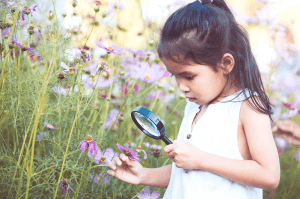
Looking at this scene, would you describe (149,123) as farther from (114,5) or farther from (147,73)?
(114,5)

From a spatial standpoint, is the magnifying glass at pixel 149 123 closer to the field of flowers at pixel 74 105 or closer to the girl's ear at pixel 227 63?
the field of flowers at pixel 74 105

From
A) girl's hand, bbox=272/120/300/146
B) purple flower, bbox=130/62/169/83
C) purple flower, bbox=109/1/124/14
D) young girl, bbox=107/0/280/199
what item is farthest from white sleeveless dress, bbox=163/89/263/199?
girl's hand, bbox=272/120/300/146

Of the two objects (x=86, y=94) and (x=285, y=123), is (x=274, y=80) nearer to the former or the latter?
(x=285, y=123)

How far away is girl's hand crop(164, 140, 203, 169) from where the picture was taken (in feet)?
2.06

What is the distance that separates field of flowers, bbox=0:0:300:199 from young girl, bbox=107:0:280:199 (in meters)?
0.16

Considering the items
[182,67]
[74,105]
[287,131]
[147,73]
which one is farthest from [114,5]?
[287,131]

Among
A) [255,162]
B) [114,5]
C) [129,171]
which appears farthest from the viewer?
[114,5]

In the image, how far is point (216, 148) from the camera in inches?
26.2

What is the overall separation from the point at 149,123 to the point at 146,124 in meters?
0.02

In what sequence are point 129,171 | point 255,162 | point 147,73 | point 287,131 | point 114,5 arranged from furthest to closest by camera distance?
point 287,131 → point 114,5 → point 147,73 → point 129,171 → point 255,162

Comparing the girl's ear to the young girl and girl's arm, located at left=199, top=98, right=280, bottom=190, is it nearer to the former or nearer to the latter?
the young girl

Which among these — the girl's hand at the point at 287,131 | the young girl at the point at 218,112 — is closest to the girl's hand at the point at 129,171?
the young girl at the point at 218,112

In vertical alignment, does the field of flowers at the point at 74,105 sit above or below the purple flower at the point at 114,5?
below

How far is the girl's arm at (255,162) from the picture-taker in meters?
0.60
